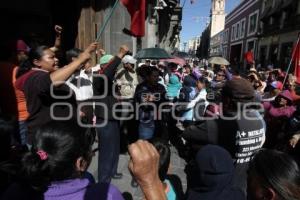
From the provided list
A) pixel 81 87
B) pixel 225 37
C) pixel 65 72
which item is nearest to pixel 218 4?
pixel 225 37

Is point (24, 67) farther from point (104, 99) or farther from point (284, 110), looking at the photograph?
point (284, 110)

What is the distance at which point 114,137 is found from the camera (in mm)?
Result: 3484

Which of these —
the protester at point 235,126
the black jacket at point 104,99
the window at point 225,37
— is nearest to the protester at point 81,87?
the black jacket at point 104,99

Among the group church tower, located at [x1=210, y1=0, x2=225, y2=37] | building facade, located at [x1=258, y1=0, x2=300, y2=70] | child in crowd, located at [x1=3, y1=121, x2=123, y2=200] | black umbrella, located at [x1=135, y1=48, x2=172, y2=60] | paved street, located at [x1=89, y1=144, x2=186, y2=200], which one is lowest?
paved street, located at [x1=89, y1=144, x2=186, y2=200]

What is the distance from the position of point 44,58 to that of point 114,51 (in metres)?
5.04

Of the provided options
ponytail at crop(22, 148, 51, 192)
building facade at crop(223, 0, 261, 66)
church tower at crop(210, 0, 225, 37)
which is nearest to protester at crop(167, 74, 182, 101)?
ponytail at crop(22, 148, 51, 192)

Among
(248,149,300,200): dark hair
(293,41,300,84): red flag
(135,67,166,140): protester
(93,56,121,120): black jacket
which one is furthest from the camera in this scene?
(293,41,300,84): red flag

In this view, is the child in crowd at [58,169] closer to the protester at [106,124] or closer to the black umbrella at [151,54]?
the protester at [106,124]

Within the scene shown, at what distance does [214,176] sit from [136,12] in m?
3.24

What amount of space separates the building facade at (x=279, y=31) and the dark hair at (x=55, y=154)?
66.2ft

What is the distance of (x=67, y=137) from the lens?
1438 mm

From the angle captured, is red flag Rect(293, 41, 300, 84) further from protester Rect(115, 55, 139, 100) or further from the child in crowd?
the child in crowd

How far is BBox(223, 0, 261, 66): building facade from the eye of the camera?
33.4m

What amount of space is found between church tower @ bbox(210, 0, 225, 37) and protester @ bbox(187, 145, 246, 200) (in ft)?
234
